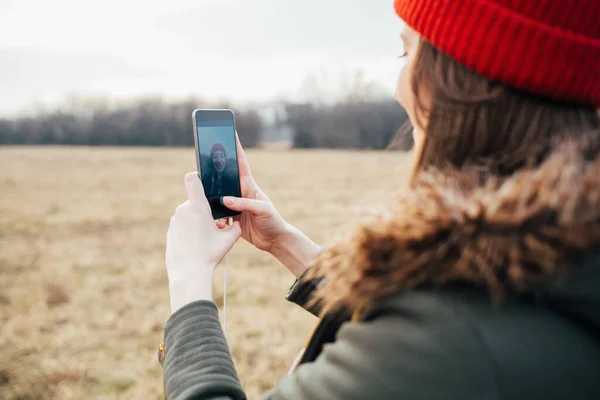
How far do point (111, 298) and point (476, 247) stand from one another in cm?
524

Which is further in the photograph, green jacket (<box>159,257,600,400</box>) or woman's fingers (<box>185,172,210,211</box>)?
woman's fingers (<box>185,172,210,211</box>)

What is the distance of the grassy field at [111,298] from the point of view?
11.8 ft

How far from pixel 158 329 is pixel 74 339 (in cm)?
73

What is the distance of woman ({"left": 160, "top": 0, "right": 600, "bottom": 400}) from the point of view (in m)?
0.69

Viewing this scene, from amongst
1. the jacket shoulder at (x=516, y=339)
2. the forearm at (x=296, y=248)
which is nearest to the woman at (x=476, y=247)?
the jacket shoulder at (x=516, y=339)

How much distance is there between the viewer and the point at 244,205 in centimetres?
165

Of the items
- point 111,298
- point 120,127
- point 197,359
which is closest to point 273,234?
point 197,359

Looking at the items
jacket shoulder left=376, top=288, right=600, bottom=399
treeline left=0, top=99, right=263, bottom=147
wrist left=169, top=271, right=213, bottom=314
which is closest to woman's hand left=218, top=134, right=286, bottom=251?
wrist left=169, top=271, right=213, bottom=314

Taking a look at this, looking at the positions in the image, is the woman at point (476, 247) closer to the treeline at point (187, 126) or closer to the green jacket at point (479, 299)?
the green jacket at point (479, 299)

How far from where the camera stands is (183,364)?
1010mm

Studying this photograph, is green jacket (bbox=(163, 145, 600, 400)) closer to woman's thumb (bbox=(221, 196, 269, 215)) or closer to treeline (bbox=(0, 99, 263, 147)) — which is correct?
woman's thumb (bbox=(221, 196, 269, 215))

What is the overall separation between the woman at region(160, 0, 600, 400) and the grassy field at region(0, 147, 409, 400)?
5.8 inches

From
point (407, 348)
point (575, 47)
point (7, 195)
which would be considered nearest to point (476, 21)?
point (575, 47)

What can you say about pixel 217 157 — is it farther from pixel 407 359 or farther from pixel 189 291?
pixel 407 359
